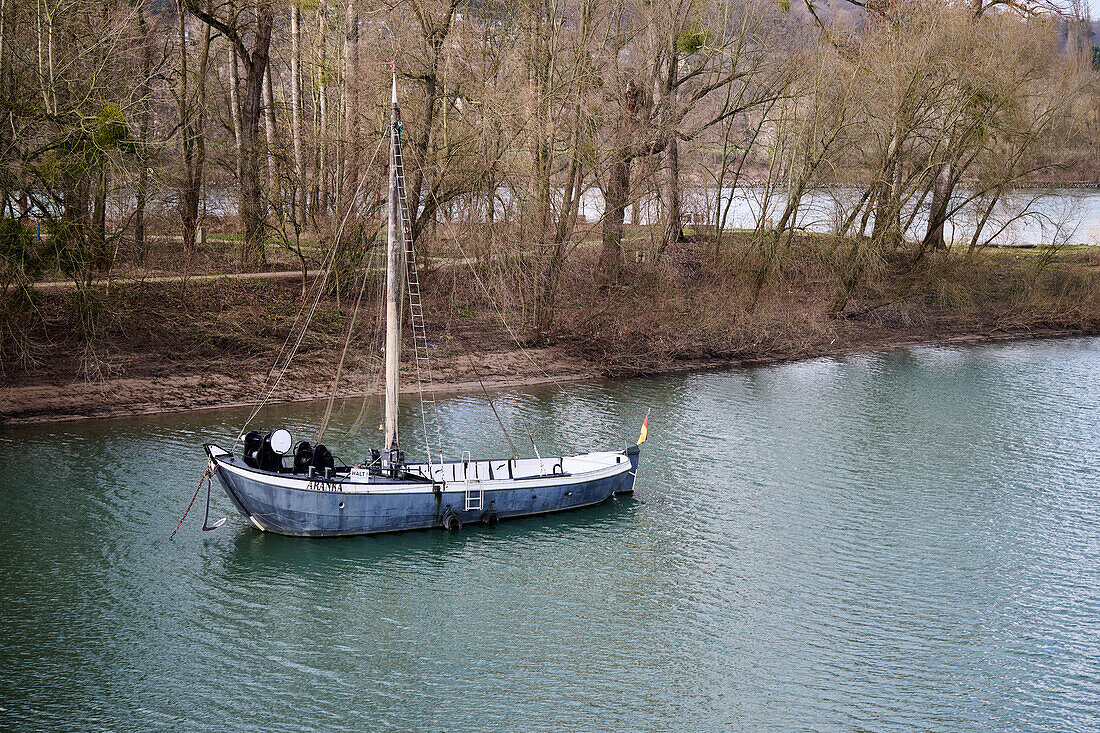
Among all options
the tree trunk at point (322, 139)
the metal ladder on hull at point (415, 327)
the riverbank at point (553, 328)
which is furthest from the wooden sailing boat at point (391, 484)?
the tree trunk at point (322, 139)

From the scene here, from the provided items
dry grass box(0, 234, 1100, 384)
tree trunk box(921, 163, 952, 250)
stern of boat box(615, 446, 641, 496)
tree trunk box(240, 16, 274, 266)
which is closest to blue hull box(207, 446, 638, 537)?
stern of boat box(615, 446, 641, 496)

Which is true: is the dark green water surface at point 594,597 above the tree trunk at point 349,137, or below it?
below

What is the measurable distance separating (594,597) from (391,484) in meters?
5.37

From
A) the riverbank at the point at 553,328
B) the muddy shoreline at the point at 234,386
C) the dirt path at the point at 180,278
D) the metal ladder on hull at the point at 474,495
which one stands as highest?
the dirt path at the point at 180,278

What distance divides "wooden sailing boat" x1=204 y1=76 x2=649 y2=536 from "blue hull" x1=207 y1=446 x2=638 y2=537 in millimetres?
22

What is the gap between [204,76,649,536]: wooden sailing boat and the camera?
71.6 ft

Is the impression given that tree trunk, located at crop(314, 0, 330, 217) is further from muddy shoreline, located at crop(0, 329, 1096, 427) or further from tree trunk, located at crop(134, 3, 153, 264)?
muddy shoreline, located at crop(0, 329, 1096, 427)

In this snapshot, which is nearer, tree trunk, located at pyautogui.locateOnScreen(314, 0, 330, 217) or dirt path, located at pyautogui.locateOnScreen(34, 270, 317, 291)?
dirt path, located at pyautogui.locateOnScreen(34, 270, 317, 291)

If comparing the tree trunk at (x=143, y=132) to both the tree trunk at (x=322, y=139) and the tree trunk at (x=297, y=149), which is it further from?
the tree trunk at (x=322, y=139)

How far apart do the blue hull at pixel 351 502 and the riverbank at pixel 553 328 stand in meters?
7.33

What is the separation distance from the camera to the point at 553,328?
4175cm

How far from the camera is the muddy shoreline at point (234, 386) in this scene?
101ft

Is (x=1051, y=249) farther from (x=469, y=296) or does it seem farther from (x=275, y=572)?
(x=275, y=572)

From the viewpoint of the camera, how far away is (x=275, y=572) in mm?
20906
